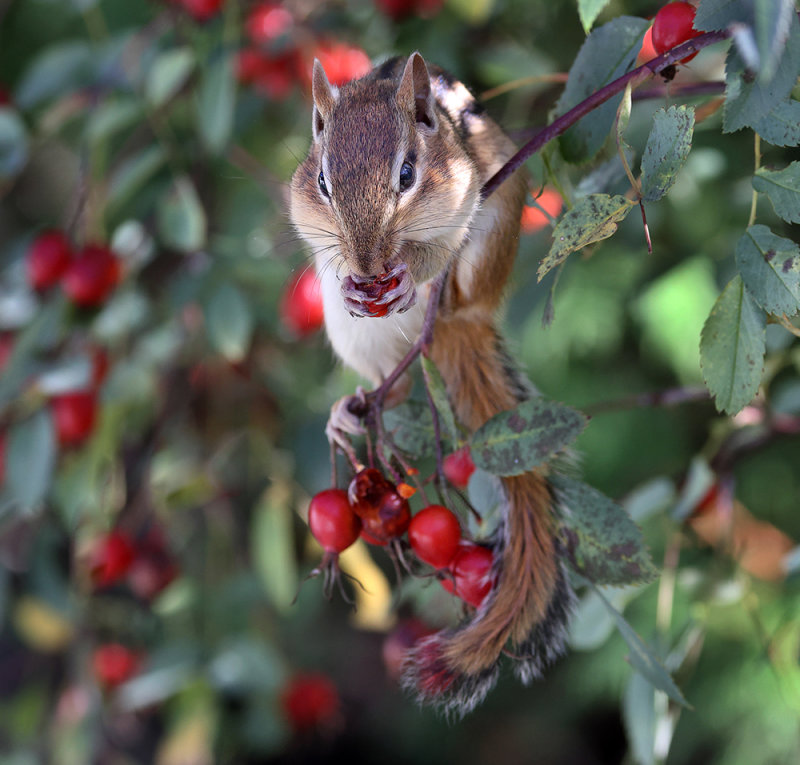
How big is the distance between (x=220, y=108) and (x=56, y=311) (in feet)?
1.09

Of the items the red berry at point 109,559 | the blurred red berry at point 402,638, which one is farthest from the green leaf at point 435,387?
the red berry at point 109,559

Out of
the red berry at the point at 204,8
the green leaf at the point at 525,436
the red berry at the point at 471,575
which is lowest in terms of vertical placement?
the red berry at the point at 471,575

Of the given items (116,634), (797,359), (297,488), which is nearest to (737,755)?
(797,359)

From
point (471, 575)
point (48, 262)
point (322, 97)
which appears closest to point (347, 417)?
point (471, 575)

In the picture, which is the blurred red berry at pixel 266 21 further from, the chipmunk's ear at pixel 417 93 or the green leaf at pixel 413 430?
the green leaf at pixel 413 430

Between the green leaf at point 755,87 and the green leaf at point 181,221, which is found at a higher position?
the green leaf at point 755,87

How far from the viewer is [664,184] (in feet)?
1.49

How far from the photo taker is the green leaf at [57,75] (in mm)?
1044

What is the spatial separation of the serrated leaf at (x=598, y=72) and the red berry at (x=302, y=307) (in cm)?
60

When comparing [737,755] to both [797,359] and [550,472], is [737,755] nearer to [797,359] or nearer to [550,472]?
[797,359]

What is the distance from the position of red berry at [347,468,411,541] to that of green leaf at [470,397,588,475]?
83mm

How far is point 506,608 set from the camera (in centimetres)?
58

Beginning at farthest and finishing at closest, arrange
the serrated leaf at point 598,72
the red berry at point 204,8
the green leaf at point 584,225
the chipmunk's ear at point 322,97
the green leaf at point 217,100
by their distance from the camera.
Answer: the red berry at point 204,8 → the green leaf at point 217,100 → the chipmunk's ear at point 322,97 → the serrated leaf at point 598,72 → the green leaf at point 584,225

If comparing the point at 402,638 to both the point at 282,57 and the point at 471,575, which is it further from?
the point at 282,57
